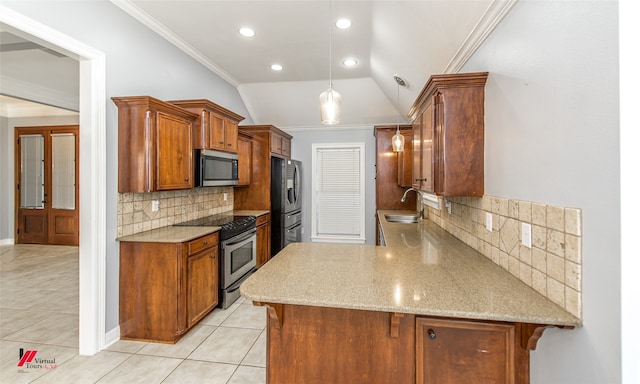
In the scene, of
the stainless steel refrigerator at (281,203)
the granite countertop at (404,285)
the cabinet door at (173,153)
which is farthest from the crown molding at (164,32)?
the granite countertop at (404,285)

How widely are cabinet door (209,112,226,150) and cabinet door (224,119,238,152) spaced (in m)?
0.09

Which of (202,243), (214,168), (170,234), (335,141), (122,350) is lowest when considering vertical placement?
(122,350)

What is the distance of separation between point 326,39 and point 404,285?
2.92m

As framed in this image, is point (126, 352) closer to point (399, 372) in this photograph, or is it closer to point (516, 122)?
A: point (399, 372)

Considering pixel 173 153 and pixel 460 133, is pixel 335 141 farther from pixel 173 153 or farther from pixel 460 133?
pixel 460 133

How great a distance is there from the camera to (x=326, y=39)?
10.8 feet

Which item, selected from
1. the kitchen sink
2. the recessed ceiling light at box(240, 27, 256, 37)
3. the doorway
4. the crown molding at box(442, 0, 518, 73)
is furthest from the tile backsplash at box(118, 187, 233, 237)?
the doorway

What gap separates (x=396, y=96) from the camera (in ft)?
14.5

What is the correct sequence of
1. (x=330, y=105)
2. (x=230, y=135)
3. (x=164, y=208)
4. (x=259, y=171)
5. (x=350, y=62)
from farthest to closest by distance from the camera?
(x=259, y=171) < (x=350, y=62) < (x=230, y=135) < (x=164, y=208) < (x=330, y=105)

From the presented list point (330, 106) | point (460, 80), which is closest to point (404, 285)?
point (330, 106)

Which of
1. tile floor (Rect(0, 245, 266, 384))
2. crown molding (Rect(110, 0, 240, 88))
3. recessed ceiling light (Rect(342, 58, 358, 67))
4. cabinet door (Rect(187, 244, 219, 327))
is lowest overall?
tile floor (Rect(0, 245, 266, 384))

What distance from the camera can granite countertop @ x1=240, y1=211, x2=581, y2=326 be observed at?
3.79ft

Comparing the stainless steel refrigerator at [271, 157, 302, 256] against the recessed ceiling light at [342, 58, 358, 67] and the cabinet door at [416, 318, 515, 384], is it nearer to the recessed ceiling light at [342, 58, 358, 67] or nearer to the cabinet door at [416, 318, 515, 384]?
the recessed ceiling light at [342, 58, 358, 67]

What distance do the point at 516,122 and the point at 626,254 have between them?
85cm
